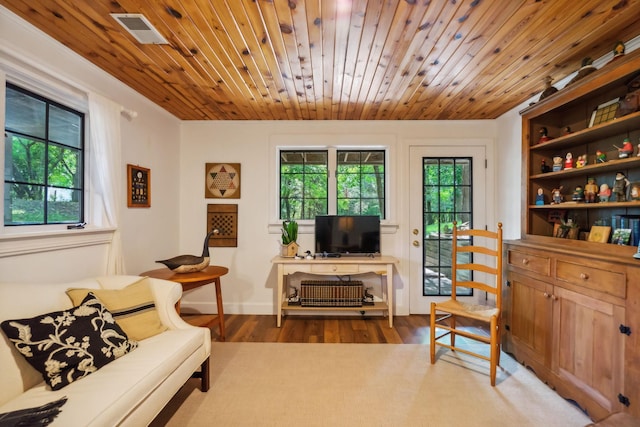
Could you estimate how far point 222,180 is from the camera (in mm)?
3436

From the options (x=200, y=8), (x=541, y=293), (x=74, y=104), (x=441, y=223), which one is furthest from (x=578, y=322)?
(x=74, y=104)

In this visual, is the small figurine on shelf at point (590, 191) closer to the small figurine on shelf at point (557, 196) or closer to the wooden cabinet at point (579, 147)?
the wooden cabinet at point (579, 147)

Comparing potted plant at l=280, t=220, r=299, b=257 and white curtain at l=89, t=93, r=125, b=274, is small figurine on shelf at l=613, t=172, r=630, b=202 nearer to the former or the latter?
potted plant at l=280, t=220, r=299, b=257

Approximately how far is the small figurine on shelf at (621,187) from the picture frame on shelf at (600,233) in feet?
0.68

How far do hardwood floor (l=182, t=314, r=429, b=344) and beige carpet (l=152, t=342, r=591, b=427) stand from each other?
25 cm

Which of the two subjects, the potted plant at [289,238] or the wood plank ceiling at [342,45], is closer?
the wood plank ceiling at [342,45]

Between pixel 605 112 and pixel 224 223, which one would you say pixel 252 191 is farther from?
pixel 605 112

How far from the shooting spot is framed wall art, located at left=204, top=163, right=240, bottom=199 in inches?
135

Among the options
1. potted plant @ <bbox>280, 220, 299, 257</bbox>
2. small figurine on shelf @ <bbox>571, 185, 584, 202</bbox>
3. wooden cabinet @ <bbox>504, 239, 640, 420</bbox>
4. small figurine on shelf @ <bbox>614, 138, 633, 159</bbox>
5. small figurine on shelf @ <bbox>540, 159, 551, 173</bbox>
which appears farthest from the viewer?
potted plant @ <bbox>280, 220, 299, 257</bbox>

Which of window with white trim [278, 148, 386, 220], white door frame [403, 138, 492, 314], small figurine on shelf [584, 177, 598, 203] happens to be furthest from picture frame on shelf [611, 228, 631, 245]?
window with white trim [278, 148, 386, 220]

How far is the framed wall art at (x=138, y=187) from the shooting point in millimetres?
2570

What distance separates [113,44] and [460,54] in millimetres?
2377

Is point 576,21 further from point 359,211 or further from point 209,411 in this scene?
point 209,411

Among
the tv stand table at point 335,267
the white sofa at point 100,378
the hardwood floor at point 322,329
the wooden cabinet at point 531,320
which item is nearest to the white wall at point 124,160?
the white sofa at point 100,378
